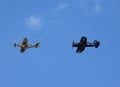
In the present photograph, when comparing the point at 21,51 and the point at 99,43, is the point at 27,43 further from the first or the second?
the point at 99,43

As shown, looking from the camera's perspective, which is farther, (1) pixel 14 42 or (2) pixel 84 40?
(1) pixel 14 42

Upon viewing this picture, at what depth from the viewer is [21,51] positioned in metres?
198

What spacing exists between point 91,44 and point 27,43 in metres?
21.2

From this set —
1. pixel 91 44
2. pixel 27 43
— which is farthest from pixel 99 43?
pixel 27 43

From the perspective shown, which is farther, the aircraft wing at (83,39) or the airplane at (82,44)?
the airplane at (82,44)

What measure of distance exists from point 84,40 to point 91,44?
11.4ft

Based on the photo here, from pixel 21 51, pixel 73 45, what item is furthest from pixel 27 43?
pixel 73 45

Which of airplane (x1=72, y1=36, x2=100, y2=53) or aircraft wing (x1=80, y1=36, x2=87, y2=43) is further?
airplane (x1=72, y1=36, x2=100, y2=53)

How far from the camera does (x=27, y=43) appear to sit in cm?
19875

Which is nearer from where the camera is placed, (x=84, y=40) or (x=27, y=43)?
(x=84, y=40)

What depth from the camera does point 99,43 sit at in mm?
184500

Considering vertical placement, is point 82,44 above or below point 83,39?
below

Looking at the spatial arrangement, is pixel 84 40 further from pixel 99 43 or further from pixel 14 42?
pixel 14 42

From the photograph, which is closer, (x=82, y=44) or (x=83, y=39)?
(x=83, y=39)
